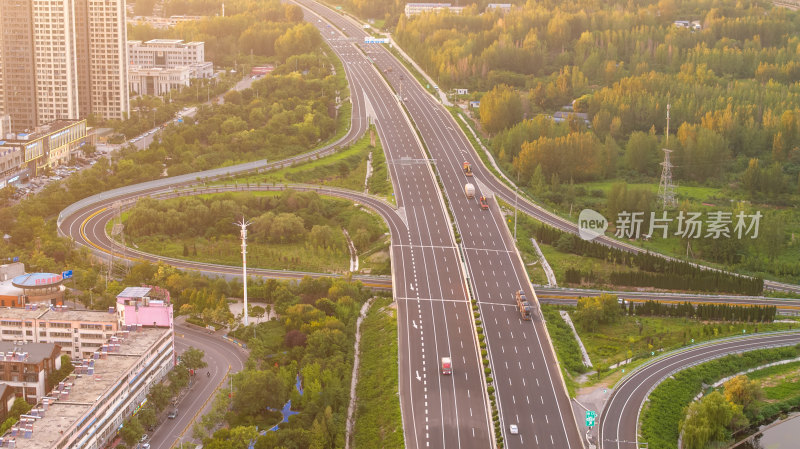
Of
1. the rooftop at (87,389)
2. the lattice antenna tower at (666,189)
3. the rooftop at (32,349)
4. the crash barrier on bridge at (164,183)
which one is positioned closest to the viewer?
the rooftop at (87,389)

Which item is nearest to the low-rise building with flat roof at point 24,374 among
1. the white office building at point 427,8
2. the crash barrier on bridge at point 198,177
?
the crash barrier on bridge at point 198,177

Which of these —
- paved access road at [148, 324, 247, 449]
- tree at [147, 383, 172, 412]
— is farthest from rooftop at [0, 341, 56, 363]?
paved access road at [148, 324, 247, 449]

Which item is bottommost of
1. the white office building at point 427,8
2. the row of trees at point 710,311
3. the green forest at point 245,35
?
the row of trees at point 710,311

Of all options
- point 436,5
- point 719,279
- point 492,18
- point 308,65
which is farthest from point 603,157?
point 436,5

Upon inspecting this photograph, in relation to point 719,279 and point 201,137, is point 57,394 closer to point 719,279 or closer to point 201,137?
point 719,279

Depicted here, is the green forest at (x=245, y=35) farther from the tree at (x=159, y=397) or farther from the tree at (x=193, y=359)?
the tree at (x=159, y=397)

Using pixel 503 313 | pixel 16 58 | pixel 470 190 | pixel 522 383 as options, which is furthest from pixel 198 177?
pixel 522 383

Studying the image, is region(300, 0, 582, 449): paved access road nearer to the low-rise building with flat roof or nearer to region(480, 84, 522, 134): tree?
region(480, 84, 522, 134): tree

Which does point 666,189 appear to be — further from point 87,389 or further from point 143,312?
point 87,389
